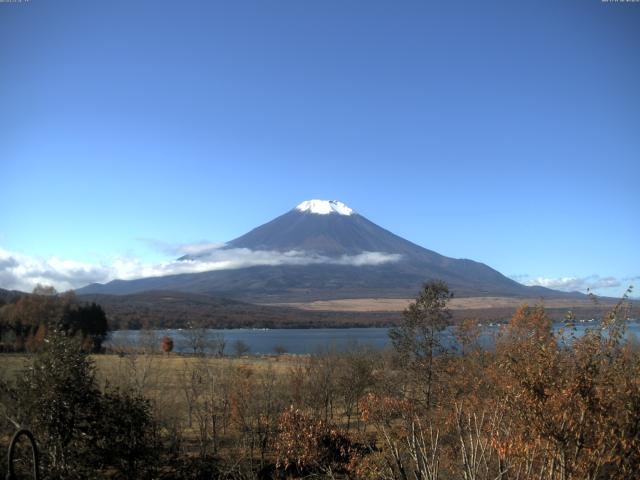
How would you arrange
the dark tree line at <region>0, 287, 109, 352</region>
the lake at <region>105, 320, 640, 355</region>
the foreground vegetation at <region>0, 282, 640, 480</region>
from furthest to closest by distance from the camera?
the dark tree line at <region>0, 287, 109, 352</region>
the lake at <region>105, 320, 640, 355</region>
the foreground vegetation at <region>0, 282, 640, 480</region>

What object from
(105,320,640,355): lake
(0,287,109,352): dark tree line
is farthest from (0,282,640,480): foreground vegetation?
(0,287,109,352): dark tree line

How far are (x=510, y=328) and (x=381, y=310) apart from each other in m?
170

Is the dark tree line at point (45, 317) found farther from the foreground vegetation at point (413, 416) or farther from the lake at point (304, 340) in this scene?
the foreground vegetation at point (413, 416)

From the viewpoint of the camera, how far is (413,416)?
13250 mm

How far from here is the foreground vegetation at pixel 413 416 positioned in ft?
21.5

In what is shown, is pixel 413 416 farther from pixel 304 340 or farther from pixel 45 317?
pixel 304 340

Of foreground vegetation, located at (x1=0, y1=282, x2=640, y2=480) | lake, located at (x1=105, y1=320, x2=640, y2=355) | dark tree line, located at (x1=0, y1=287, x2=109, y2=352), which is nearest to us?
foreground vegetation, located at (x1=0, y1=282, x2=640, y2=480)

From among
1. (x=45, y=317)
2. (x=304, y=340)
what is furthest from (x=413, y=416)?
(x=304, y=340)

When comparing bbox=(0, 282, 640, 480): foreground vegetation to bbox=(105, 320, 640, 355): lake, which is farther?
bbox=(105, 320, 640, 355): lake

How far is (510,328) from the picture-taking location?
29.5 m

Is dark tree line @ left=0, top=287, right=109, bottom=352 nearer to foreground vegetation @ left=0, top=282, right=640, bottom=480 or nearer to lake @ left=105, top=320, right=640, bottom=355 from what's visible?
lake @ left=105, top=320, right=640, bottom=355

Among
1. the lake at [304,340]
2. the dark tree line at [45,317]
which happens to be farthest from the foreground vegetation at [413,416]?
the dark tree line at [45,317]

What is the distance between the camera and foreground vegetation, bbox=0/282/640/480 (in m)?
6.56

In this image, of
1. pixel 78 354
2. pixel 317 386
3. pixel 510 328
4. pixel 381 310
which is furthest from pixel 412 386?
pixel 381 310
